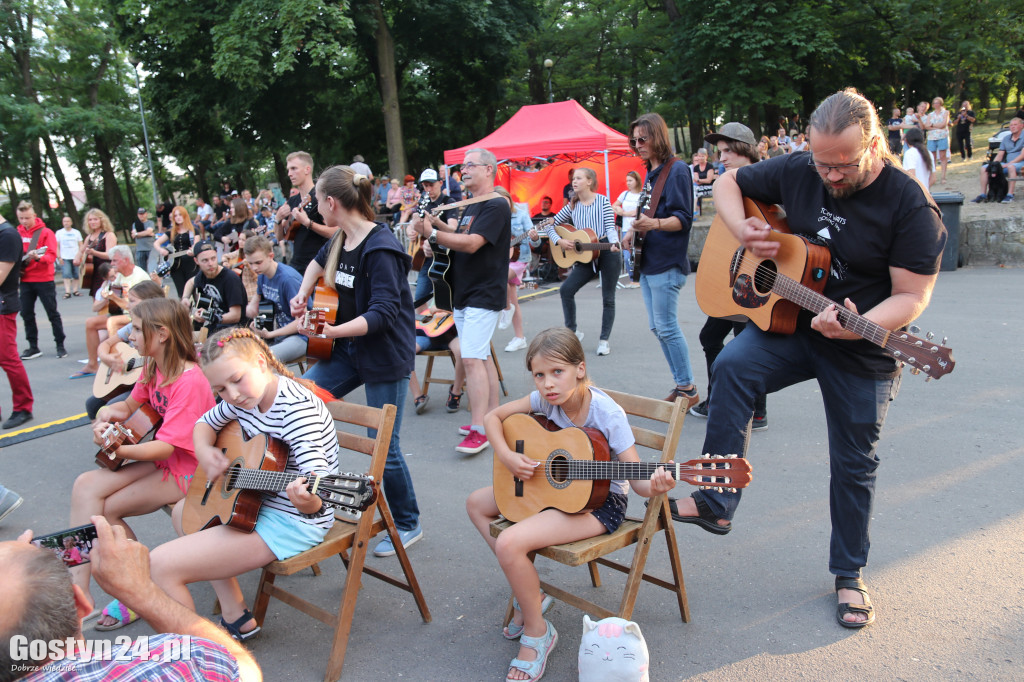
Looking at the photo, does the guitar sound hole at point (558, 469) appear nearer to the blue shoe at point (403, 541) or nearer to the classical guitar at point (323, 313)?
the blue shoe at point (403, 541)

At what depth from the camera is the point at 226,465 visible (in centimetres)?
312

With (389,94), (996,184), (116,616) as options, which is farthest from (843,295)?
(389,94)

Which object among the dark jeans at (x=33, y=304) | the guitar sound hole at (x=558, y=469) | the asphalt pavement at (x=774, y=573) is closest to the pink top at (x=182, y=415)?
the asphalt pavement at (x=774, y=573)

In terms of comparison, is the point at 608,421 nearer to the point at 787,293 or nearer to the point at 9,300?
the point at 787,293

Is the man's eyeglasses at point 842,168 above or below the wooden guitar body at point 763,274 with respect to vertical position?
above

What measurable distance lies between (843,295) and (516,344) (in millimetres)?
5476

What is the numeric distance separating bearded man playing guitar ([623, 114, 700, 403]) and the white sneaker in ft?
8.89

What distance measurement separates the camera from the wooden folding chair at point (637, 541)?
2.87 m

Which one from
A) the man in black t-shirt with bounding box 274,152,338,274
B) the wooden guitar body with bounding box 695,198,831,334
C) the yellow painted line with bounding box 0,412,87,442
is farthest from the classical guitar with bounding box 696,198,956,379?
the yellow painted line with bounding box 0,412,87,442

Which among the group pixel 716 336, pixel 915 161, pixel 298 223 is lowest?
pixel 716 336

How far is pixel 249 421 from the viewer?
10.2ft

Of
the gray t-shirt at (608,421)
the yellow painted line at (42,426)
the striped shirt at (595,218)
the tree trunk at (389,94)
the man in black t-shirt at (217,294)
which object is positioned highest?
the tree trunk at (389,94)

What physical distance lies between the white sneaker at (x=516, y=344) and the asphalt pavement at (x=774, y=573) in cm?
227

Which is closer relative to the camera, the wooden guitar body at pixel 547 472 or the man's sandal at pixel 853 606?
the wooden guitar body at pixel 547 472
